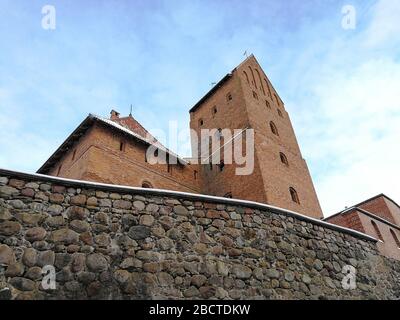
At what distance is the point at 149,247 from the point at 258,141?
1188 centimetres

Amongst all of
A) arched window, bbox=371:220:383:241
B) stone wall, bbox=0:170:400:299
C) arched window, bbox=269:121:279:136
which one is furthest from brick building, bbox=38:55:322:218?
stone wall, bbox=0:170:400:299

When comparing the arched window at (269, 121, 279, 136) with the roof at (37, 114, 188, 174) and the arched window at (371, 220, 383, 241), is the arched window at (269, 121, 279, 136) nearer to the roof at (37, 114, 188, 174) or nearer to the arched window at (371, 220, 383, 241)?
the roof at (37, 114, 188, 174)

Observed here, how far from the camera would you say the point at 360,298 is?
650 centimetres

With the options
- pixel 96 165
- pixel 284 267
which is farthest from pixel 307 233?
pixel 96 165

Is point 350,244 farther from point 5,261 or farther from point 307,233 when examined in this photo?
point 5,261

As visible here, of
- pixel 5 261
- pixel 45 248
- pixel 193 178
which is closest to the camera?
pixel 5 261

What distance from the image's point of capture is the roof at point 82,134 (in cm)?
1384

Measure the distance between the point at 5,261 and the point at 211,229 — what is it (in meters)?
3.07

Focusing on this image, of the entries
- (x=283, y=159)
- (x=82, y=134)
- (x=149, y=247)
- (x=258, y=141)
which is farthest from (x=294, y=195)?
(x=149, y=247)

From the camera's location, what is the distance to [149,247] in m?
4.98

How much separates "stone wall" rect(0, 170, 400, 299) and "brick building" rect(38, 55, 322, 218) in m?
7.42

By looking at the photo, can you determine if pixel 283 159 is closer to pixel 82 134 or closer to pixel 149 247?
pixel 82 134

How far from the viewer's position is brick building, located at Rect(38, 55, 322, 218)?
44.8 ft
